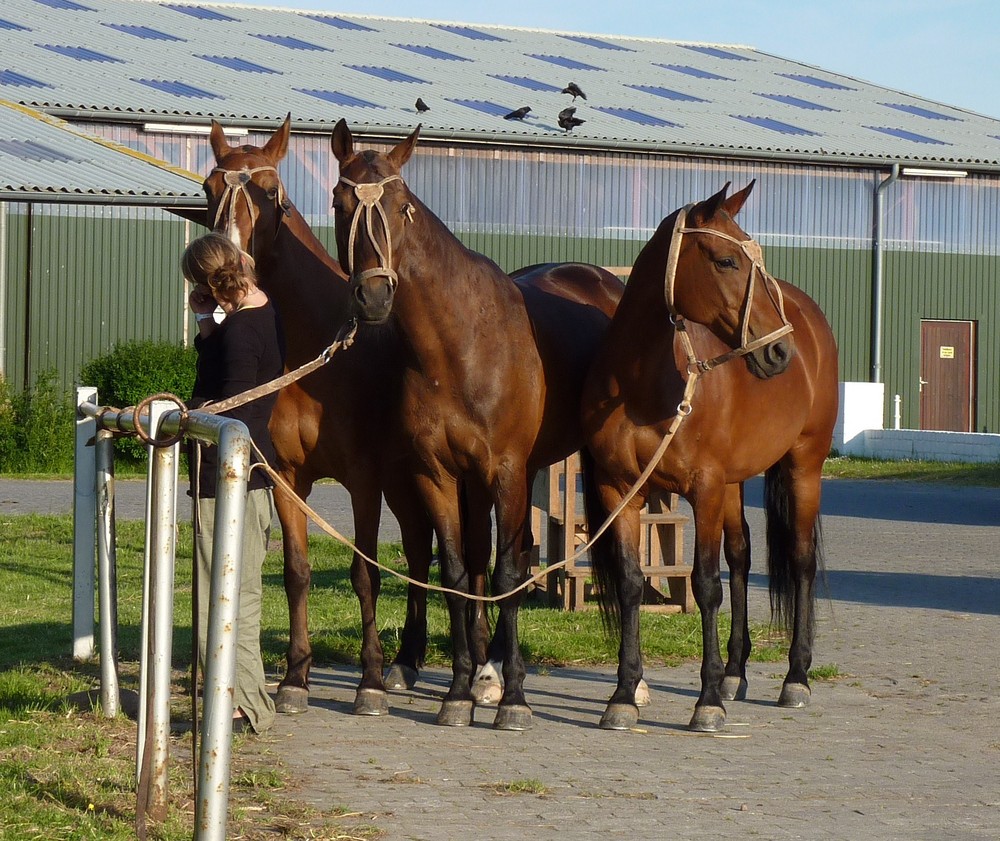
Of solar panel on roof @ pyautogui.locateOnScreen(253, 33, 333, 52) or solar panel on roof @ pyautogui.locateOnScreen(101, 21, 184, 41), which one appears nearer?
solar panel on roof @ pyautogui.locateOnScreen(101, 21, 184, 41)

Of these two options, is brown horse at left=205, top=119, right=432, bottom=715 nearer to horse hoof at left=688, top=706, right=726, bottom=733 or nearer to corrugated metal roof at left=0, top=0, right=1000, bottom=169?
horse hoof at left=688, top=706, right=726, bottom=733

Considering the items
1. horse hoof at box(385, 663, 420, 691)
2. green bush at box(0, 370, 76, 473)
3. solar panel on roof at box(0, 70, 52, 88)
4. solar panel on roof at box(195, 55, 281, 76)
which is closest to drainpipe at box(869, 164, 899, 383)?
solar panel on roof at box(195, 55, 281, 76)

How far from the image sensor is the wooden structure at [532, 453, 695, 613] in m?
9.95

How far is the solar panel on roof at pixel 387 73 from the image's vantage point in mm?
29391

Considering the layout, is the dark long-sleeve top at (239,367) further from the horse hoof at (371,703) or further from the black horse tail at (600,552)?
the black horse tail at (600,552)

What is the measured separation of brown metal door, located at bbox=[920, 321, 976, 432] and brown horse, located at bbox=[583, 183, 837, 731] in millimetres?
23682

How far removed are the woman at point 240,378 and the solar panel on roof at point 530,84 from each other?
81.7 ft

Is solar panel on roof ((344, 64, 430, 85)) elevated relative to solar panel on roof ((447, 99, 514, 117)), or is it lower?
elevated

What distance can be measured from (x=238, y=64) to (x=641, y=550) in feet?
68.1

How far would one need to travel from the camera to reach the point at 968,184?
1212 inches

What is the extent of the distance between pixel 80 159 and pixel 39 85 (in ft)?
46.1

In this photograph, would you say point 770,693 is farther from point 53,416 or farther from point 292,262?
point 53,416

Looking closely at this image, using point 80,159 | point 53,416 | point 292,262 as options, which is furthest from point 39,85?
point 292,262

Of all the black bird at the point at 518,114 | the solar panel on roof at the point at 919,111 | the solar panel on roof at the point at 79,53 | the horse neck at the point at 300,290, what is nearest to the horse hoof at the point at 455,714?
the horse neck at the point at 300,290
